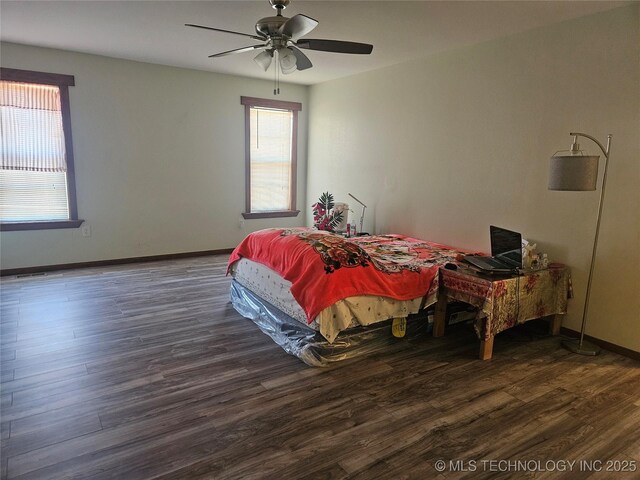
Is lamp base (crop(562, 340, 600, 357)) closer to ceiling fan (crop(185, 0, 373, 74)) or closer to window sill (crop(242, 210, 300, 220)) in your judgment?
ceiling fan (crop(185, 0, 373, 74))

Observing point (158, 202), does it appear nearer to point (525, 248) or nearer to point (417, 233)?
point (417, 233)

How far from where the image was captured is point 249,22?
3.54 meters

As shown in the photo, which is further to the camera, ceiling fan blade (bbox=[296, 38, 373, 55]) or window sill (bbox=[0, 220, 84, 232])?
window sill (bbox=[0, 220, 84, 232])

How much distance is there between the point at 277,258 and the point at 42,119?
11.6 feet

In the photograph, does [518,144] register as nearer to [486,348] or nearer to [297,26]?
[486,348]

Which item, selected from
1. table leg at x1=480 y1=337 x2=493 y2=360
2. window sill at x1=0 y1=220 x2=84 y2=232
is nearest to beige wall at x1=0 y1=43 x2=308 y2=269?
window sill at x1=0 y1=220 x2=84 y2=232

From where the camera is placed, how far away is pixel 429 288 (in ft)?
10.8

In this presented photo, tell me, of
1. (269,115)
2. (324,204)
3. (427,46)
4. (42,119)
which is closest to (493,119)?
(427,46)

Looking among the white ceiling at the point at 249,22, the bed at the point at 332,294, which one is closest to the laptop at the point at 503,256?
the bed at the point at 332,294

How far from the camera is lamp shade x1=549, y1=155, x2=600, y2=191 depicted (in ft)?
9.31

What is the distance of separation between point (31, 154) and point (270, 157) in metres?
3.05

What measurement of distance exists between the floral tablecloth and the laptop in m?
0.10

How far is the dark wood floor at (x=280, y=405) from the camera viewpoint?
1.96 m

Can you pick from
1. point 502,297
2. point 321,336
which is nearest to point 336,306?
point 321,336
